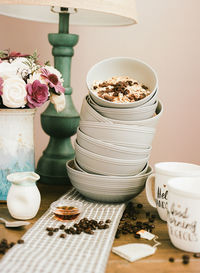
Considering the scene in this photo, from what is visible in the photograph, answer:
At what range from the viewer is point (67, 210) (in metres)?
0.89

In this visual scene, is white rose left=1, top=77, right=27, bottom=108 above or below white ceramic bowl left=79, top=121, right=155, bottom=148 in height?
above

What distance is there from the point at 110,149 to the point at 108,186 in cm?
9

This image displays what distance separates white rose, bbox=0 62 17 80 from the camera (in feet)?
3.09

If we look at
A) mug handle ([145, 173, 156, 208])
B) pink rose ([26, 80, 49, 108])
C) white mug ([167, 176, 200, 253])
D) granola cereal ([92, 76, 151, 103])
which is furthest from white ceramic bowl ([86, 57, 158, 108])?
white mug ([167, 176, 200, 253])

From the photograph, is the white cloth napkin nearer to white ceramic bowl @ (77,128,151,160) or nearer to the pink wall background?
white ceramic bowl @ (77,128,151,160)

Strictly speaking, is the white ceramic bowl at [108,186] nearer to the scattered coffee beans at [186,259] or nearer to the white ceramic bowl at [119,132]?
the white ceramic bowl at [119,132]

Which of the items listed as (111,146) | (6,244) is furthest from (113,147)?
(6,244)

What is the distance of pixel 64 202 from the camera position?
93 cm

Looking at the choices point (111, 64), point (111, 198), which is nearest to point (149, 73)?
point (111, 64)

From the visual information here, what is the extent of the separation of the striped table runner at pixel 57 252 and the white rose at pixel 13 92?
0.95 feet

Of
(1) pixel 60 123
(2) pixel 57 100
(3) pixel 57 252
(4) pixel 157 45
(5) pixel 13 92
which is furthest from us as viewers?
(4) pixel 157 45

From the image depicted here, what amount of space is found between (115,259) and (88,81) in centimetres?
49

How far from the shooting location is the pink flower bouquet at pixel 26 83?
3.04ft

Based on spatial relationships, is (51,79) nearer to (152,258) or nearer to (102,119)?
(102,119)
